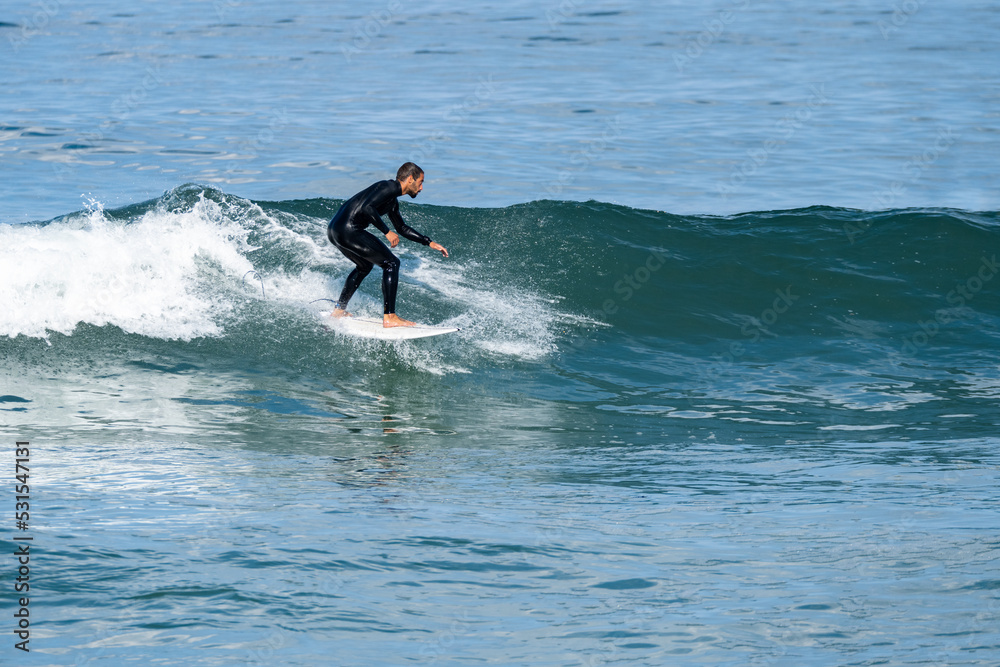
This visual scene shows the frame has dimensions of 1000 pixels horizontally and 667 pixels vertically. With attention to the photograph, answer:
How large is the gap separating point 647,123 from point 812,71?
30.9ft

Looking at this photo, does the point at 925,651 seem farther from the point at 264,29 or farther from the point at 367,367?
the point at 264,29

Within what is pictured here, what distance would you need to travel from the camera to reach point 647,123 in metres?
25.1

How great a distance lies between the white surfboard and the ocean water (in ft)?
0.65

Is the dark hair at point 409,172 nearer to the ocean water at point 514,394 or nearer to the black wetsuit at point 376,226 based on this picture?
the black wetsuit at point 376,226

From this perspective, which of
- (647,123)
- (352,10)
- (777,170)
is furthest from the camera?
(352,10)

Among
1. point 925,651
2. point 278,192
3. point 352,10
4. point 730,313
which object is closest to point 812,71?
point 278,192

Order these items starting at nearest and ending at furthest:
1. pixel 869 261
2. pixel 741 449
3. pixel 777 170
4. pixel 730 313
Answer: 1. pixel 741 449
2. pixel 730 313
3. pixel 869 261
4. pixel 777 170

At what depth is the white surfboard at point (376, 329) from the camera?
1027 centimetres

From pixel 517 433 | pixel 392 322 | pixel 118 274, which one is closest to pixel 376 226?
pixel 392 322

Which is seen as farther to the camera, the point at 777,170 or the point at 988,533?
the point at 777,170

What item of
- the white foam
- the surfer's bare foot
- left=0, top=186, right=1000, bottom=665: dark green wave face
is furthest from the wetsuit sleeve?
the white foam

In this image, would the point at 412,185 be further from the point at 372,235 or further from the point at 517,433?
the point at 517,433

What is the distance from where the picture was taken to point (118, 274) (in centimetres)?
1152

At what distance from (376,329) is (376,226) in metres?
1.00
